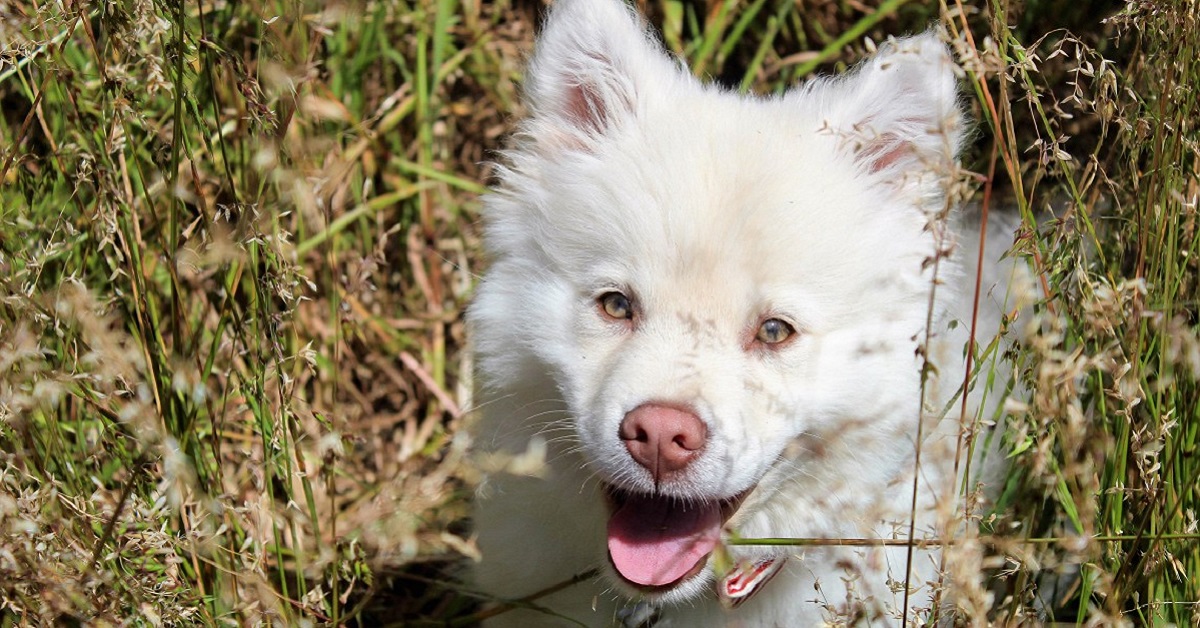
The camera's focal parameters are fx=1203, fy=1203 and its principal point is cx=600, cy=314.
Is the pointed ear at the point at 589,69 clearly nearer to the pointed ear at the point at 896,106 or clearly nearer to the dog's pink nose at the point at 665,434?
the pointed ear at the point at 896,106

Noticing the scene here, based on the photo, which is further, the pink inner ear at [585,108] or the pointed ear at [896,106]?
the pink inner ear at [585,108]

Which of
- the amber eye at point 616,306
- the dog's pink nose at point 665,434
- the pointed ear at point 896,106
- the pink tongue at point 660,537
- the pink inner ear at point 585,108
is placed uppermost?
the pointed ear at point 896,106

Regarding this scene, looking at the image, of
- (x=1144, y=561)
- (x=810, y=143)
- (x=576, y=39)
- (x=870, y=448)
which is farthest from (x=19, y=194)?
(x=1144, y=561)

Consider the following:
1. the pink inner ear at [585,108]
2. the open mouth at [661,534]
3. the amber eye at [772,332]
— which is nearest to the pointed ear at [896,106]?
the amber eye at [772,332]

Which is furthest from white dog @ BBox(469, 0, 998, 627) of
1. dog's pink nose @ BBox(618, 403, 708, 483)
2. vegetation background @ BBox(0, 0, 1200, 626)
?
vegetation background @ BBox(0, 0, 1200, 626)

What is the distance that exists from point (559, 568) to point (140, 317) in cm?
105

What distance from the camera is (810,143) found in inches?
99.9

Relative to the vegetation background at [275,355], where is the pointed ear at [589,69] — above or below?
above

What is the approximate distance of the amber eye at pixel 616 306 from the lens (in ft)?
8.04

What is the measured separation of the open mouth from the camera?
7.66 ft

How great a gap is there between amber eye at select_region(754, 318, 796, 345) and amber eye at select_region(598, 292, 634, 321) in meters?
0.26

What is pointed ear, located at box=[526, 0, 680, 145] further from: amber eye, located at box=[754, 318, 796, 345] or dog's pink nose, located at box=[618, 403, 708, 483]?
dog's pink nose, located at box=[618, 403, 708, 483]

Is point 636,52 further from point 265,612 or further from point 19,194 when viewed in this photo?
point 19,194

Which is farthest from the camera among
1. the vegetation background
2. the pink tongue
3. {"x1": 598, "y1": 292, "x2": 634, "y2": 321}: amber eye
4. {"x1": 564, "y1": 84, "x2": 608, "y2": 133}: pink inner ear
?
{"x1": 564, "y1": 84, "x2": 608, "y2": 133}: pink inner ear
